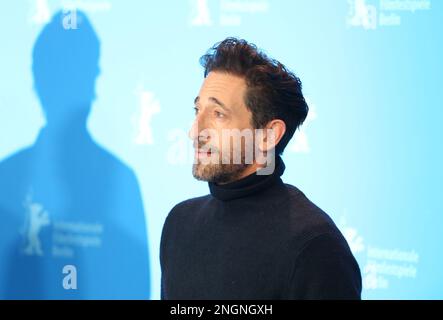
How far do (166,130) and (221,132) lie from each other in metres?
0.81

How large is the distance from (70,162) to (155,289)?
21.9 inches

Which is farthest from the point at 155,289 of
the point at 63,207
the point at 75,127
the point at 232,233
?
the point at 232,233

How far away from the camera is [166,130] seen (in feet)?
6.96

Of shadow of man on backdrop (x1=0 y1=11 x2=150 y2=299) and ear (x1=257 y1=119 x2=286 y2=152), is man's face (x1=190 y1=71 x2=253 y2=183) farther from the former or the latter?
shadow of man on backdrop (x1=0 y1=11 x2=150 y2=299)

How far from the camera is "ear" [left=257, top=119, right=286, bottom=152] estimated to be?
1355 mm

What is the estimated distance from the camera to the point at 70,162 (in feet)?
7.47

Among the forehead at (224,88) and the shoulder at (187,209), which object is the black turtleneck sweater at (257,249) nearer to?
the shoulder at (187,209)

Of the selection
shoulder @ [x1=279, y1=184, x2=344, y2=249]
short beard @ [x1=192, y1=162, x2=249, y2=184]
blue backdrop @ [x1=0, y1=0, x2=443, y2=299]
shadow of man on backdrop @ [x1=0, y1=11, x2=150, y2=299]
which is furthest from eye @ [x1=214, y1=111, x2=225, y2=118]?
shadow of man on backdrop @ [x1=0, y1=11, x2=150, y2=299]

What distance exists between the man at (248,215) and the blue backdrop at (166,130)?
57 cm

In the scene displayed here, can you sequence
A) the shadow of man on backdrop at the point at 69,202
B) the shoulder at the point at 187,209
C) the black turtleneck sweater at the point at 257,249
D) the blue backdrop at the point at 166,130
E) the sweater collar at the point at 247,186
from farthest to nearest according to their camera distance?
the shadow of man on backdrop at the point at 69,202, the blue backdrop at the point at 166,130, the shoulder at the point at 187,209, the sweater collar at the point at 247,186, the black turtleneck sweater at the point at 257,249

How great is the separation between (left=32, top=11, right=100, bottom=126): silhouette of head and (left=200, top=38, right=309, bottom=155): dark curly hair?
3.10 feet

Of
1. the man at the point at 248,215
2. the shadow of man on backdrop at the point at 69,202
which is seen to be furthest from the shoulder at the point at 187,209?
the shadow of man on backdrop at the point at 69,202

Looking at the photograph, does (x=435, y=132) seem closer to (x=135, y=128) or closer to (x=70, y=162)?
(x=135, y=128)

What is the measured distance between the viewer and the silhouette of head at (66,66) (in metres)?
2.22
